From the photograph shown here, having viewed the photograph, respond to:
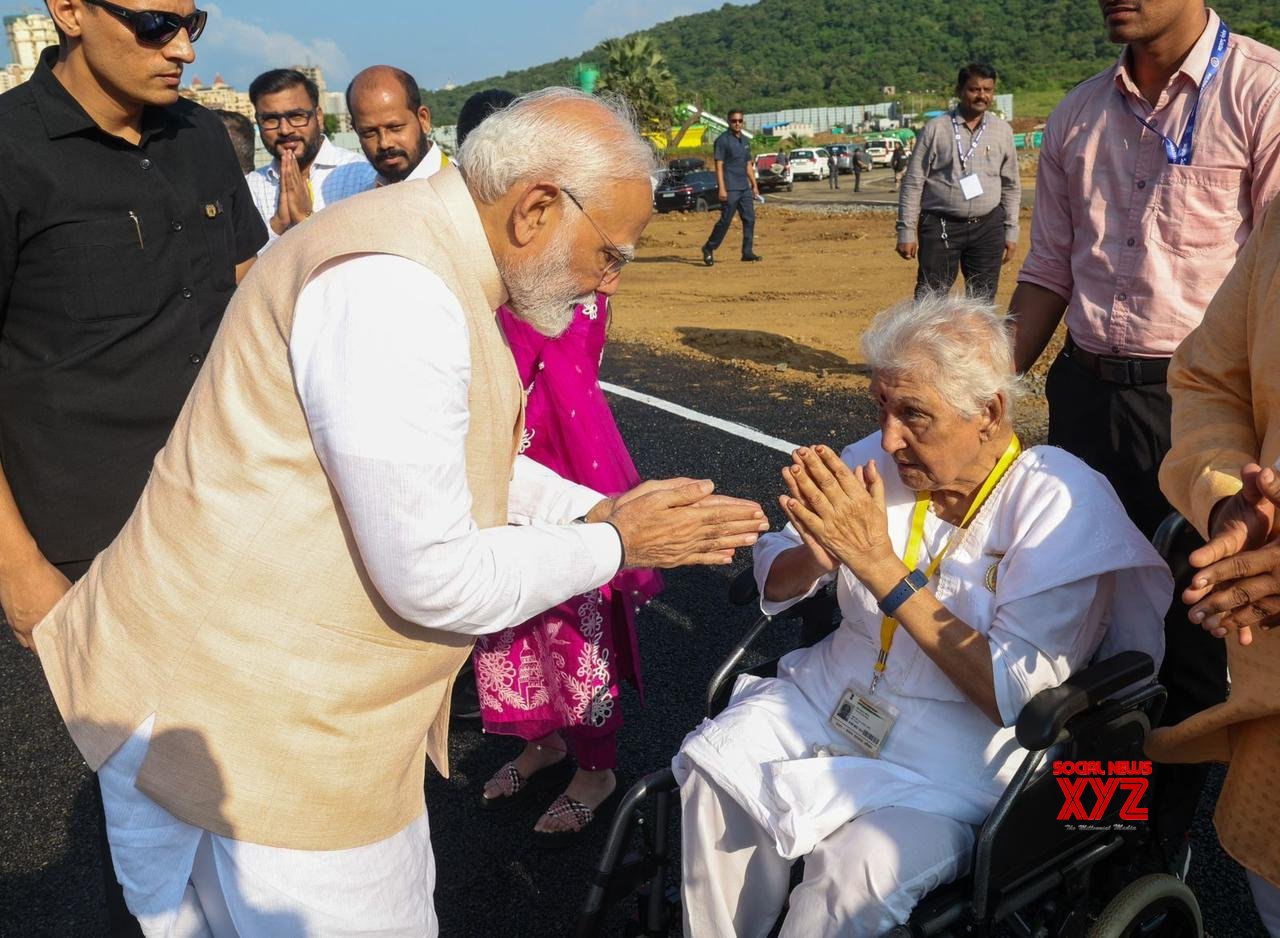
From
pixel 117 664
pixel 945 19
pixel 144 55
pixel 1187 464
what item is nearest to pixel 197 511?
pixel 117 664

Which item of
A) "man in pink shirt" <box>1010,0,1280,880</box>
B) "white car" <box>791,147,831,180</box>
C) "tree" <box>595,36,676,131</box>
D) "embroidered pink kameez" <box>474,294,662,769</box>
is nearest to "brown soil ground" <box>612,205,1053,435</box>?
"man in pink shirt" <box>1010,0,1280,880</box>

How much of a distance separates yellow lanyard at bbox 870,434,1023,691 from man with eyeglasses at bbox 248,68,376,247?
3.46 m

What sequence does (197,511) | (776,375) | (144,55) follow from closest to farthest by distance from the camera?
1. (197,511)
2. (144,55)
3. (776,375)

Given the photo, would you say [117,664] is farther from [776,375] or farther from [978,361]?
[776,375]

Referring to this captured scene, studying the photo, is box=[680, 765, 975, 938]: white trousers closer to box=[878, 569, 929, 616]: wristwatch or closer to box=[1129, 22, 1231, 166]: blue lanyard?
box=[878, 569, 929, 616]: wristwatch

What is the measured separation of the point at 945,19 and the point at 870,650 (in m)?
146

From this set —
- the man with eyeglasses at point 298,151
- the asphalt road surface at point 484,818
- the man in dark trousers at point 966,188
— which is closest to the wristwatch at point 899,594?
the asphalt road surface at point 484,818

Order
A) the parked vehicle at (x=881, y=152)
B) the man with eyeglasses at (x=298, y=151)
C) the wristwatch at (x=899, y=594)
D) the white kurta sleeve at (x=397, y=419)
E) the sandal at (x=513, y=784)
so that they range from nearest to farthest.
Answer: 1. the white kurta sleeve at (x=397, y=419)
2. the wristwatch at (x=899, y=594)
3. the sandal at (x=513, y=784)
4. the man with eyeglasses at (x=298, y=151)
5. the parked vehicle at (x=881, y=152)

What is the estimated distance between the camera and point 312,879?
1920mm

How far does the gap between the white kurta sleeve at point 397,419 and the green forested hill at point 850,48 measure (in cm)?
10822

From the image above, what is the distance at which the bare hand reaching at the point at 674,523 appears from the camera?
213 centimetres

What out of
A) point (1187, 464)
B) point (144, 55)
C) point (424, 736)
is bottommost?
point (424, 736)

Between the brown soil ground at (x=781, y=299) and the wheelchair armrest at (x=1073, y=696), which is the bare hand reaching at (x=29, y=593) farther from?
the brown soil ground at (x=781, y=299)

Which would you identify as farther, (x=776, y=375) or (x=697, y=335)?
(x=697, y=335)
